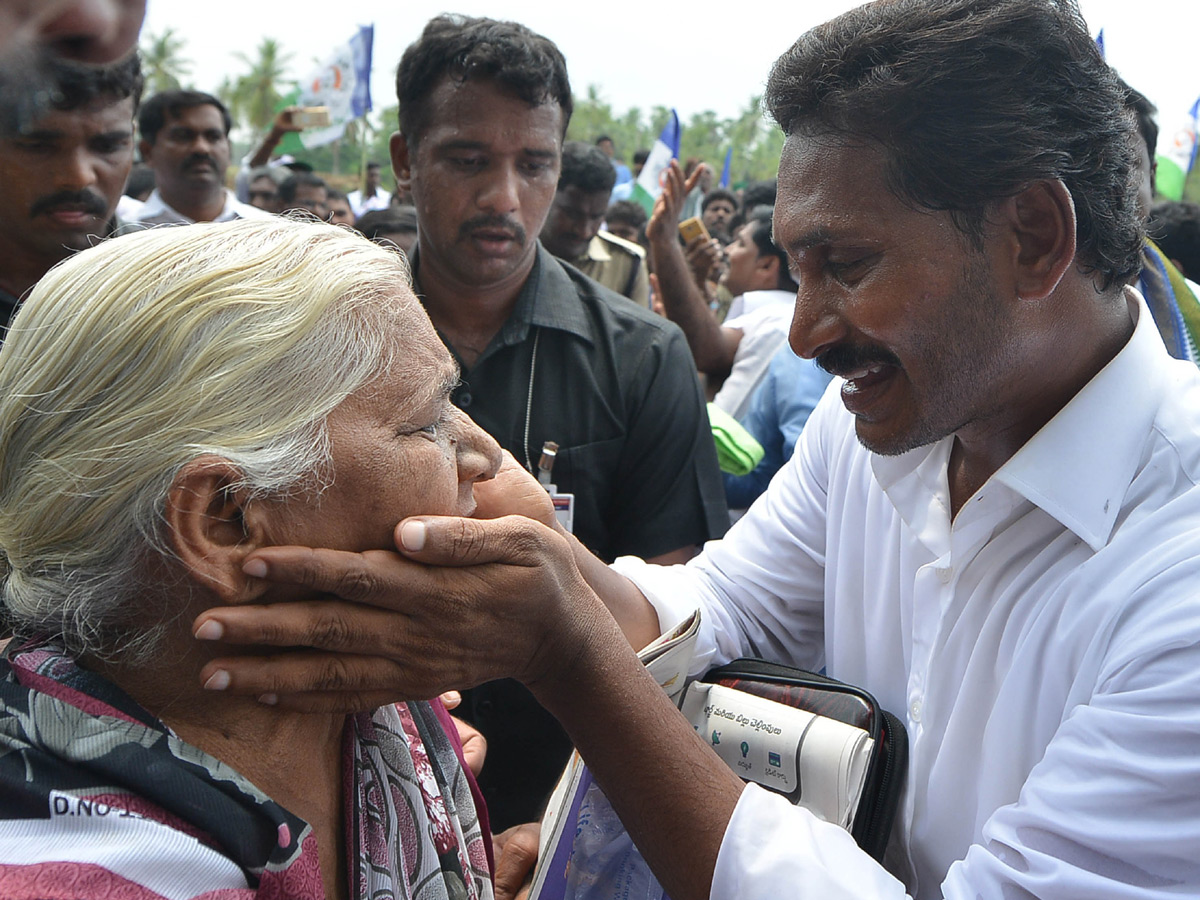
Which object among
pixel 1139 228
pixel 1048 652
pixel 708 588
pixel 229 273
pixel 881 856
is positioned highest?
pixel 1139 228

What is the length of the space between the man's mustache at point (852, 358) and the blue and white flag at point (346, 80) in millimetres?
11088

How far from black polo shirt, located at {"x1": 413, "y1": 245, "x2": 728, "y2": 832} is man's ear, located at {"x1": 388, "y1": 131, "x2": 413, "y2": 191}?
0.79m

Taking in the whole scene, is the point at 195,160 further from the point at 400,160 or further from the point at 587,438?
the point at 587,438

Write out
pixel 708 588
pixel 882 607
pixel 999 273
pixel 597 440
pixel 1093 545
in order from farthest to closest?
1. pixel 597 440
2. pixel 708 588
3. pixel 882 607
4. pixel 999 273
5. pixel 1093 545

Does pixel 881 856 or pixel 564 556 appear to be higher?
pixel 564 556

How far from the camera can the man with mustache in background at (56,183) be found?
2.98 metres

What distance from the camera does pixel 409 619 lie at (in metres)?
1.60

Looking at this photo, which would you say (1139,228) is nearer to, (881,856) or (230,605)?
(881,856)

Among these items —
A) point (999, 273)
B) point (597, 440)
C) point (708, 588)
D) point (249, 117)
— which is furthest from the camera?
point (249, 117)

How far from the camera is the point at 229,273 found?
152 centimetres

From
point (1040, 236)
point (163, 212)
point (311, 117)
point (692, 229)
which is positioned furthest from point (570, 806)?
point (311, 117)

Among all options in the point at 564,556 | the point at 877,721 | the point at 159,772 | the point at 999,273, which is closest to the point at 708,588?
the point at 877,721

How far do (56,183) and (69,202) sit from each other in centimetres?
7

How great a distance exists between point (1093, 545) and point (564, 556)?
3.15 feet
